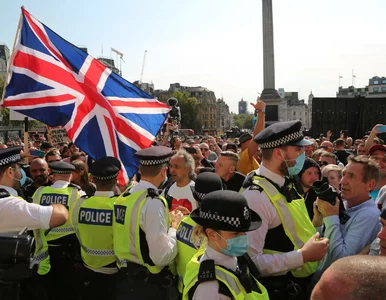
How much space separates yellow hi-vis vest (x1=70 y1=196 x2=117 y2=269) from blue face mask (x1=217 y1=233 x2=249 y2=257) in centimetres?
168

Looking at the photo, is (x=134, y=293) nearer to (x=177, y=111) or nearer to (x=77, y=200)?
(x=77, y=200)

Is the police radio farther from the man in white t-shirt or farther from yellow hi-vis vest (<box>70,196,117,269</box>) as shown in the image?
the man in white t-shirt

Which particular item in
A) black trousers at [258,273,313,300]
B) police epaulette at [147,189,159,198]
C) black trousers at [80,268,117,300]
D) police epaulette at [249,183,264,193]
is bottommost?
black trousers at [80,268,117,300]

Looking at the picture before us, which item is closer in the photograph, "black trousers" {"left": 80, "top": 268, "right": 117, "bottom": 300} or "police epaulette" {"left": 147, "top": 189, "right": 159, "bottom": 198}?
"police epaulette" {"left": 147, "top": 189, "right": 159, "bottom": 198}

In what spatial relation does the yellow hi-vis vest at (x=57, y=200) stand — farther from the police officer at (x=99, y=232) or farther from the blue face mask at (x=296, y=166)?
the blue face mask at (x=296, y=166)

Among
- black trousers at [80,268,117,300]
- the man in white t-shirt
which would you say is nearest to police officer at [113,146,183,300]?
black trousers at [80,268,117,300]

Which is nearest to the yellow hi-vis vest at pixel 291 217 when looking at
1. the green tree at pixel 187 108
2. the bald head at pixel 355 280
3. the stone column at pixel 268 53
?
the bald head at pixel 355 280

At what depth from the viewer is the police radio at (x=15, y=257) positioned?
2.47 meters

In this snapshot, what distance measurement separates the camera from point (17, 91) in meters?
5.54

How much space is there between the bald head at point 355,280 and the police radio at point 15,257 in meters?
1.84

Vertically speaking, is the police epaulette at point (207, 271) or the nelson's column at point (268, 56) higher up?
the nelson's column at point (268, 56)

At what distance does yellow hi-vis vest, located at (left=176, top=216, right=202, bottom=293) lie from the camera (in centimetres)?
331

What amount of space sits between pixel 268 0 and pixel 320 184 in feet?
137

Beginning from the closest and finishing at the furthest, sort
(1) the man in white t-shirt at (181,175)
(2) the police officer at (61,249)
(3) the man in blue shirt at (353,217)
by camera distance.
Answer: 1. (3) the man in blue shirt at (353,217)
2. (2) the police officer at (61,249)
3. (1) the man in white t-shirt at (181,175)
